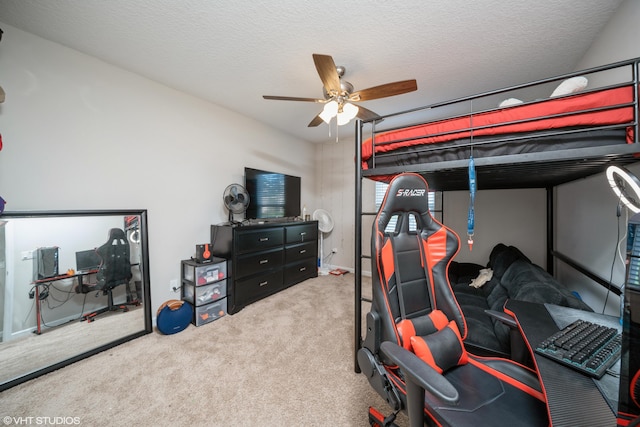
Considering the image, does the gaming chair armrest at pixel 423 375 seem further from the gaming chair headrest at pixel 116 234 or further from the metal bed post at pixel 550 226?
the metal bed post at pixel 550 226

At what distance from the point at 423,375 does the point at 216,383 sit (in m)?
1.59

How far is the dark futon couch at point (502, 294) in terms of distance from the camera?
4.92 ft

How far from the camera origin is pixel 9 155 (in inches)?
67.8

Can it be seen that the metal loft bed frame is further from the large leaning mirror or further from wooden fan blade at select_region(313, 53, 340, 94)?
the large leaning mirror

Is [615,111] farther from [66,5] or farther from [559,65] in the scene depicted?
[66,5]

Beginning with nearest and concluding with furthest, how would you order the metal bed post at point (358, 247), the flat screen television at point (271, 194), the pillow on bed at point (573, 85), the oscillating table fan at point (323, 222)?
1. the pillow on bed at point (573, 85)
2. the metal bed post at point (358, 247)
3. the flat screen television at point (271, 194)
4. the oscillating table fan at point (323, 222)

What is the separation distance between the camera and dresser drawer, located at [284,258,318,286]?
3537 millimetres

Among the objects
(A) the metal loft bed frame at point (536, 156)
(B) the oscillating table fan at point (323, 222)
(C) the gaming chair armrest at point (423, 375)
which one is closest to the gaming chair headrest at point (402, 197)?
(A) the metal loft bed frame at point (536, 156)

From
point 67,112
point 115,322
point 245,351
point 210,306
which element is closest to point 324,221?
point 210,306

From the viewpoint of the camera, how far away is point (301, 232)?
3803 millimetres

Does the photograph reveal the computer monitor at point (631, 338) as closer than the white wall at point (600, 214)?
Yes

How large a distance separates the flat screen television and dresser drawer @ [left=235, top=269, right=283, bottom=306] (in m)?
0.91

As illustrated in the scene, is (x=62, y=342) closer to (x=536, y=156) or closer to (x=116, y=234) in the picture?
(x=116, y=234)

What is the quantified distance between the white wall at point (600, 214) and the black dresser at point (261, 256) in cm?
319
